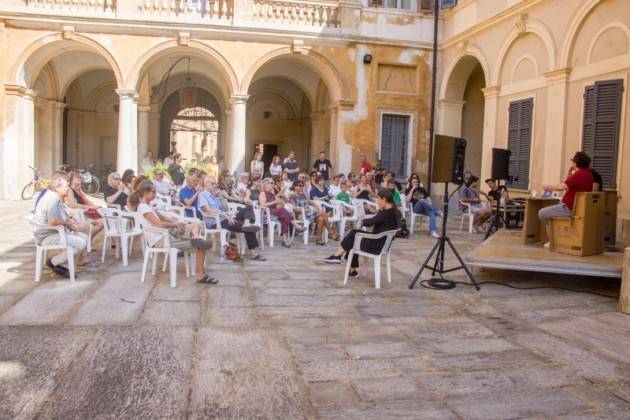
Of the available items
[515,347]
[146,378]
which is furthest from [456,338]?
[146,378]

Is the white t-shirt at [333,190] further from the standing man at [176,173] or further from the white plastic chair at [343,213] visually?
the standing man at [176,173]

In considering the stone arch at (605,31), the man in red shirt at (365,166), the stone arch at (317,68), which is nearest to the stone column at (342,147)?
the stone arch at (317,68)

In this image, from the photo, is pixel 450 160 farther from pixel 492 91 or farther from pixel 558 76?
→ pixel 492 91

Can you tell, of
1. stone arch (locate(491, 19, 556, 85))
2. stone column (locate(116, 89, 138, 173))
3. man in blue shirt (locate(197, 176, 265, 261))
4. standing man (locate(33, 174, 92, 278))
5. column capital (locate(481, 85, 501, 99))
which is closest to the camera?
standing man (locate(33, 174, 92, 278))

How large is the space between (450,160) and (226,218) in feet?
10.7

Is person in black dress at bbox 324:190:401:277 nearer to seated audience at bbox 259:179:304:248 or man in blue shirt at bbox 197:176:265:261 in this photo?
man in blue shirt at bbox 197:176:265:261

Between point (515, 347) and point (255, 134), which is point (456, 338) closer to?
point (515, 347)

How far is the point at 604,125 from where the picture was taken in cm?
965

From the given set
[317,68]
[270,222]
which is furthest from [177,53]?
[270,222]

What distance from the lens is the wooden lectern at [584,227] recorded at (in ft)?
22.6

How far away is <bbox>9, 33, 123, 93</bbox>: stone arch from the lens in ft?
47.5

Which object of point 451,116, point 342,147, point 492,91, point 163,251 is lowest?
point 163,251

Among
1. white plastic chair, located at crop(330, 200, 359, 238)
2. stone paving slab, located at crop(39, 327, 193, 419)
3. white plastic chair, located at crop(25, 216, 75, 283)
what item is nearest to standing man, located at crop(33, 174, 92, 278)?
white plastic chair, located at crop(25, 216, 75, 283)

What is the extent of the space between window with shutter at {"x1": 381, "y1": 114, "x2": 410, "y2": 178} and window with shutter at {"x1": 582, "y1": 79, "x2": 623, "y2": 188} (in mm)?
6737
